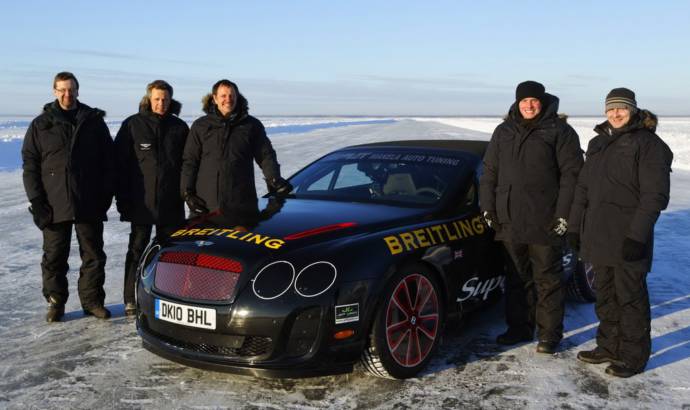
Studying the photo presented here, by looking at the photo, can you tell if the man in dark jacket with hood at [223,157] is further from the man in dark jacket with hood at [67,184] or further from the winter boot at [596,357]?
the winter boot at [596,357]

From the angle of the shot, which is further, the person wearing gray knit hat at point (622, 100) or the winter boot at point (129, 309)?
the winter boot at point (129, 309)

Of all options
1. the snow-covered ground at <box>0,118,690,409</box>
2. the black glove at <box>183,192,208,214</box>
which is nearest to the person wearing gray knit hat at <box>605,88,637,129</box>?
the snow-covered ground at <box>0,118,690,409</box>

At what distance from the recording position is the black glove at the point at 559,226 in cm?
421

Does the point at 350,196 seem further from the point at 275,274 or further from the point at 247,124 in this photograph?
the point at 275,274

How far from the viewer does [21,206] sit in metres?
10.8

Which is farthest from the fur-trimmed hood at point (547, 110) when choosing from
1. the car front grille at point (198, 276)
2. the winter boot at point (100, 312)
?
the winter boot at point (100, 312)

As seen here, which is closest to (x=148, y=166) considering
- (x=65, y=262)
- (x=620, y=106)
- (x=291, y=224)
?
(x=65, y=262)

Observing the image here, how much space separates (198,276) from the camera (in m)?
3.62

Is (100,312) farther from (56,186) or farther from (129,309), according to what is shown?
(56,186)

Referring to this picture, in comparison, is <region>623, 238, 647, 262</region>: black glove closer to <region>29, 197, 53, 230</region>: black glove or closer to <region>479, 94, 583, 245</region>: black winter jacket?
<region>479, 94, 583, 245</region>: black winter jacket

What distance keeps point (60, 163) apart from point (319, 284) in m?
2.57

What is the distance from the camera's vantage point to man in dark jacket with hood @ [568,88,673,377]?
371cm

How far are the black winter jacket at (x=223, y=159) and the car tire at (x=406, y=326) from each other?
1.49m

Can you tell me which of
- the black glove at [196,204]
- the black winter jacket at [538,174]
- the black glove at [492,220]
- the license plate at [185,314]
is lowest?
the license plate at [185,314]
